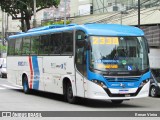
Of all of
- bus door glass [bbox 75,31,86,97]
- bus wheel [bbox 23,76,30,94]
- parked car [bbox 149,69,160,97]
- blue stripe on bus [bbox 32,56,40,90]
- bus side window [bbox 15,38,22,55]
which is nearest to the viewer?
bus door glass [bbox 75,31,86,97]

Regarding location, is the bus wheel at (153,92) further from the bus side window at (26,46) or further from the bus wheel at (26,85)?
the bus side window at (26,46)

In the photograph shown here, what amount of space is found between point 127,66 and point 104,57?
0.92 m

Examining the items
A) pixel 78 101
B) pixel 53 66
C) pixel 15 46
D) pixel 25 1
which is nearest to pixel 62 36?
pixel 53 66

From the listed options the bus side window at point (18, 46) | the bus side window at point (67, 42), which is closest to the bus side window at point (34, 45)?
the bus side window at point (18, 46)

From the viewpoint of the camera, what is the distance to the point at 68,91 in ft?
59.4

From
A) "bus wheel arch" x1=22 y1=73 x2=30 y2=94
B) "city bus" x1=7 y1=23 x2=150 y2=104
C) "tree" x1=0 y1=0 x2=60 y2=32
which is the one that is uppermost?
"tree" x1=0 y1=0 x2=60 y2=32

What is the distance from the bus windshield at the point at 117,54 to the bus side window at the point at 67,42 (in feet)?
5.15

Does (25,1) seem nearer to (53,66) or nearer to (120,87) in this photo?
(53,66)

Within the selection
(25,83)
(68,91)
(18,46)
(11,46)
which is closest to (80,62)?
(68,91)

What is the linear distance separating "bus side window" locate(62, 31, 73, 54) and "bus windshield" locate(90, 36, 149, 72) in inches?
61.8

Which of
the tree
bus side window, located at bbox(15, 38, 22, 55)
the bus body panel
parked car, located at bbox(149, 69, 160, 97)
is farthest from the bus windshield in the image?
the tree

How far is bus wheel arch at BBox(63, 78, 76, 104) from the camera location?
58.1 ft

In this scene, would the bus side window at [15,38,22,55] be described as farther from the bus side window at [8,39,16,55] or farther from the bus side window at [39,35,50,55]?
the bus side window at [39,35,50,55]

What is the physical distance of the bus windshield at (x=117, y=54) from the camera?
16156 millimetres
